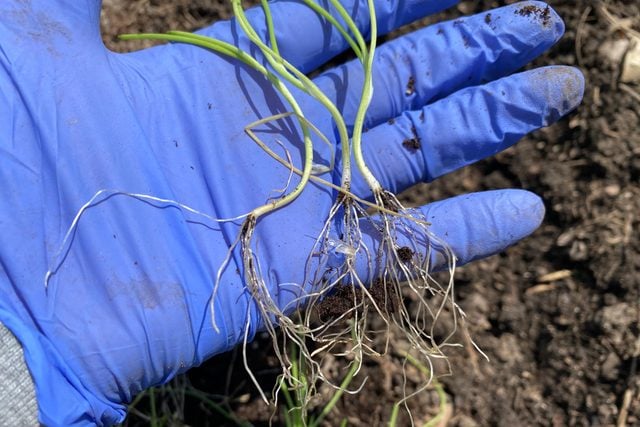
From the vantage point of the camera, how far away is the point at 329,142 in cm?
138

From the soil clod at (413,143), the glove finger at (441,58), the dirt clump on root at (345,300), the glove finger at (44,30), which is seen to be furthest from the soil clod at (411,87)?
the glove finger at (44,30)

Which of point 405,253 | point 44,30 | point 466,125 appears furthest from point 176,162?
point 466,125

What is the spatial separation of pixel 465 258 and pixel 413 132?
28 cm

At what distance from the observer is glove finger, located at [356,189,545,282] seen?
1390mm

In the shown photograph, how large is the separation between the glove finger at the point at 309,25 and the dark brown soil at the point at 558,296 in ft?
1.35

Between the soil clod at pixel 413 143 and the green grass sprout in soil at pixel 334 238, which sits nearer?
the green grass sprout in soil at pixel 334 238

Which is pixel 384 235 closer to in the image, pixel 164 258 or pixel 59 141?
pixel 164 258

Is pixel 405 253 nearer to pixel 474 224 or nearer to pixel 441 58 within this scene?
pixel 474 224

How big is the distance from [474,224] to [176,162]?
0.59 meters

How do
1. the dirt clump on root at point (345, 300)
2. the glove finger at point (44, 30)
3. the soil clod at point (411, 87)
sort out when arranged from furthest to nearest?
the soil clod at point (411, 87), the dirt clump on root at point (345, 300), the glove finger at point (44, 30)

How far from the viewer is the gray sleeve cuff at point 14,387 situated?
114 centimetres

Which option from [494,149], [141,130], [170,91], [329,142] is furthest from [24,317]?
[494,149]

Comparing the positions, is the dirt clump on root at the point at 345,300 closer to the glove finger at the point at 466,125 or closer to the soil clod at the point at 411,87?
the glove finger at the point at 466,125

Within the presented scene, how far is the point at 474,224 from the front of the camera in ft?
4.57
